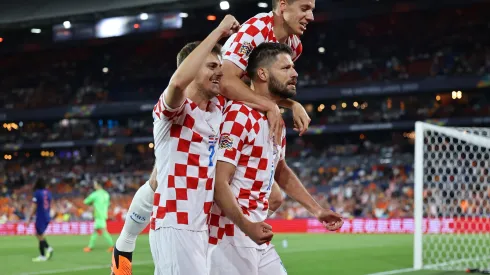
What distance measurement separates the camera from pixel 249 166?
4.15 m

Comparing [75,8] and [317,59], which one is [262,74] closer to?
[75,8]

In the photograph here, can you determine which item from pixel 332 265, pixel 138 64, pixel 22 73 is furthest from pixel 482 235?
pixel 22 73

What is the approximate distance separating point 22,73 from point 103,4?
22218 millimetres

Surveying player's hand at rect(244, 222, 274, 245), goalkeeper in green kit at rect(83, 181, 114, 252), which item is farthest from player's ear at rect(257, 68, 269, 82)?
goalkeeper in green kit at rect(83, 181, 114, 252)

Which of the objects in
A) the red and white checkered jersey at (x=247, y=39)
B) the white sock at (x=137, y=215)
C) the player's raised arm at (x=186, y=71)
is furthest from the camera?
the white sock at (x=137, y=215)

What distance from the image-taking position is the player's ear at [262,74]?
4.23m

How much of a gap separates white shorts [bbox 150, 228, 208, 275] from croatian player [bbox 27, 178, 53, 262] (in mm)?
12208

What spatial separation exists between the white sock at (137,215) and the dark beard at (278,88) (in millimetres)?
1385

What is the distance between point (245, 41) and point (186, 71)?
0.76 metres

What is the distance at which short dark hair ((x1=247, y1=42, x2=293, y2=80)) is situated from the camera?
13.8 ft

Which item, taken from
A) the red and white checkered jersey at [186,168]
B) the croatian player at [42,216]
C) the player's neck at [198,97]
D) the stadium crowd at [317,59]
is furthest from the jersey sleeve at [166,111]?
the stadium crowd at [317,59]

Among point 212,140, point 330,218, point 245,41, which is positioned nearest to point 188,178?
point 212,140

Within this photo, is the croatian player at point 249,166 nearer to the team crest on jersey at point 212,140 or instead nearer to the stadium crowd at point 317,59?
the team crest on jersey at point 212,140

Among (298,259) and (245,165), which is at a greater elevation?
(245,165)
